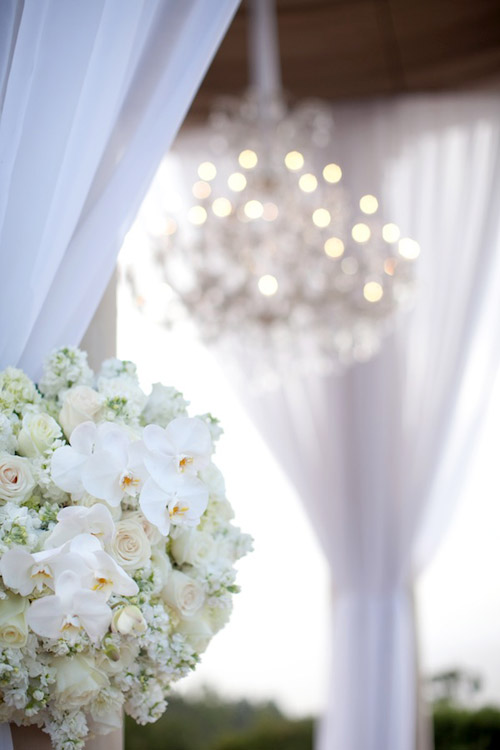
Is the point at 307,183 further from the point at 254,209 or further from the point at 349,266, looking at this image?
the point at 349,266

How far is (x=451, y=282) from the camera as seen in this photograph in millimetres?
4750

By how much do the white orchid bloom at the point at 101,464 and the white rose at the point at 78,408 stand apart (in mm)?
57

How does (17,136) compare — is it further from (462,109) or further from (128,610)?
(462,109)

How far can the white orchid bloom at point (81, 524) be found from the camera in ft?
3.37

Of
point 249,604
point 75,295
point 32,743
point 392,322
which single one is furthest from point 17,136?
point 249,604

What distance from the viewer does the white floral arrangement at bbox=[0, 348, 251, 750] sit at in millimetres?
1004

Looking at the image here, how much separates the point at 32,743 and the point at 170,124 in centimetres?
91

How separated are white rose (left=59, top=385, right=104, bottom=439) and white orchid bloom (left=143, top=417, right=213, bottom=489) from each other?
4.1 inches

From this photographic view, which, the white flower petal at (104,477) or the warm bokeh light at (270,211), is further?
the warm bokeh light at (270,211)

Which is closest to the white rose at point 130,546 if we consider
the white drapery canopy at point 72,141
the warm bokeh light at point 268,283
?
the white drapery canopy at point 72,141

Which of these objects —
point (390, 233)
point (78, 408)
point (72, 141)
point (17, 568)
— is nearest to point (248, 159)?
point (390, 233)

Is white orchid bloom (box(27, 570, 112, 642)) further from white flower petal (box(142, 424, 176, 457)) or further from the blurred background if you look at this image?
the blurred background

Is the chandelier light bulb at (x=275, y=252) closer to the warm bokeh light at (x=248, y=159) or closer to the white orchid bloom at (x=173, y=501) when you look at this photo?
the warm bokeh light at (x=248, y=159)

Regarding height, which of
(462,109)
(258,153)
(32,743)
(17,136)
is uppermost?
(462,109)
